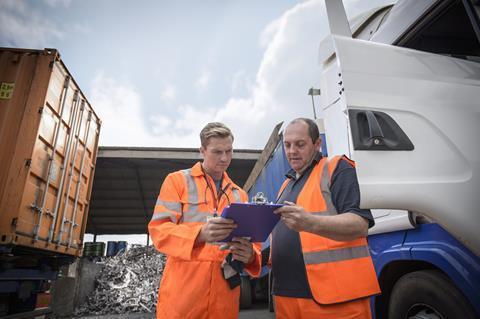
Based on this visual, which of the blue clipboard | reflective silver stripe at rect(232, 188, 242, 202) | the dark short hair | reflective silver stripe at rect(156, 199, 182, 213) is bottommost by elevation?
the blue clipboard

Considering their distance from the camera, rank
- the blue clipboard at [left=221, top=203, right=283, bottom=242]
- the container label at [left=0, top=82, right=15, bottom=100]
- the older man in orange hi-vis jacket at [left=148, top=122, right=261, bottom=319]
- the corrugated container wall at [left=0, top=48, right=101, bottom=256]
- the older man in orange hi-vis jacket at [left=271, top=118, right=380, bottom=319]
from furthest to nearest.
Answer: the container label at [left=0, top=82, right=15, bottom=100] → the corrugated container wall at [left=0, top=48, right=101, bottom=256] → the older man in orange hi-vis jacket at [left=148, top=122, right=261, bottom=319] → the older man in orange hi-vis jacket at [left=271, top=118, right=380, bottom=319] → the blue clipboard at [left=221, top=203, right=283, bottom=242]

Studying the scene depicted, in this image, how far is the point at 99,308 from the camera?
8.13m

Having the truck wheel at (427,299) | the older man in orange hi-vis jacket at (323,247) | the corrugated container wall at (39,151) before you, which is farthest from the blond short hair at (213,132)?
the corrugated container wall at (39,151)

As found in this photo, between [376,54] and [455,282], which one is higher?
[376,54]

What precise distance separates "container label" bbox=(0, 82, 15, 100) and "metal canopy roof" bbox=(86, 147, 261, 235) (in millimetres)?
4886

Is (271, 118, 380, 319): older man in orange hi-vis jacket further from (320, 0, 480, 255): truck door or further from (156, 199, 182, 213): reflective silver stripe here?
(156, 199, 182, 213): reflective silver stripe

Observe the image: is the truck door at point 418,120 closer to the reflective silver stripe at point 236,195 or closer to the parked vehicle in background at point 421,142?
the parked vehicle in background at point 421,142

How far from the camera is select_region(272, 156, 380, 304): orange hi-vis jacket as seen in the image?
1.50 meters

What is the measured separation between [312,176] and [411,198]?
0.52 m

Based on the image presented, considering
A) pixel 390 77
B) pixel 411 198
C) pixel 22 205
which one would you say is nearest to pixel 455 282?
pixel 411 198

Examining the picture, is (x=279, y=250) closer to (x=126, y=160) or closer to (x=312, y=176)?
(x=312, y=176)

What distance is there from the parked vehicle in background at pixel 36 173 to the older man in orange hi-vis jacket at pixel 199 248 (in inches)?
125

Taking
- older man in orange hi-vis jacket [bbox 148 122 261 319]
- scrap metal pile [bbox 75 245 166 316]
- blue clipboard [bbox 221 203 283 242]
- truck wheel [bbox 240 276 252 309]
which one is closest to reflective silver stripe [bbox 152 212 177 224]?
older man in orange hi-vis jacket [bbox 148 122 261 319]

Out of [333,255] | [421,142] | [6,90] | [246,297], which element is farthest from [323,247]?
[246,297]
